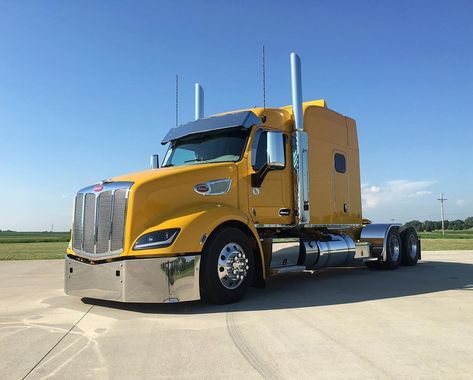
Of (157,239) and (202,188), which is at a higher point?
(202,188)

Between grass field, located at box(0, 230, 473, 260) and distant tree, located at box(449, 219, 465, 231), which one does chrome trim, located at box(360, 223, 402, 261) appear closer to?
grass field, located at box(0, 230, 473, 260)

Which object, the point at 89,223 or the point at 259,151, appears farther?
the point at 259,151

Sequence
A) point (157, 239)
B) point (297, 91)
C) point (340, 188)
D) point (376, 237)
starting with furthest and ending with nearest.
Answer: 1. point (376, 237)
2. point (340, 188)
3. point (297, 91)
4. point (157, 239)

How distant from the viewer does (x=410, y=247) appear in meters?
12.7

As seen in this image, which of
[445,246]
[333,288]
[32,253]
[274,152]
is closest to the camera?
[274,152]

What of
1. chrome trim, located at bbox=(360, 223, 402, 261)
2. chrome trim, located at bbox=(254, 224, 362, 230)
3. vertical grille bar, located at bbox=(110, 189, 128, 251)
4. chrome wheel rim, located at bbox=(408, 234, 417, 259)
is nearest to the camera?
vertical grille bar, located at bbox=(110, 189, 128, 251)

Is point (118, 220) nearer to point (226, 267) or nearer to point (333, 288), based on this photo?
point (226, 267)

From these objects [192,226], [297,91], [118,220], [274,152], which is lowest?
[192,226]

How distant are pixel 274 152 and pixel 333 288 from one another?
286cm

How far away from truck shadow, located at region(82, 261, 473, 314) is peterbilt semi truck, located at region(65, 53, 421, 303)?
360 mm

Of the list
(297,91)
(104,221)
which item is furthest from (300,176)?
(104,221)

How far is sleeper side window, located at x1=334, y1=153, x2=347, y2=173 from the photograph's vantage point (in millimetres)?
10211

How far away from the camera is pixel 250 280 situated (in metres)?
7.16

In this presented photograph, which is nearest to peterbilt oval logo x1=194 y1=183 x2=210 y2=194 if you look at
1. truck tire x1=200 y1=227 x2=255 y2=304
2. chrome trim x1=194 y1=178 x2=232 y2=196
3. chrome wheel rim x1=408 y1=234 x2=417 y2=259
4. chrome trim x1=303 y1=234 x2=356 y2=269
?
chrome trim x1=194 y1=178 x2=232 y2=196
